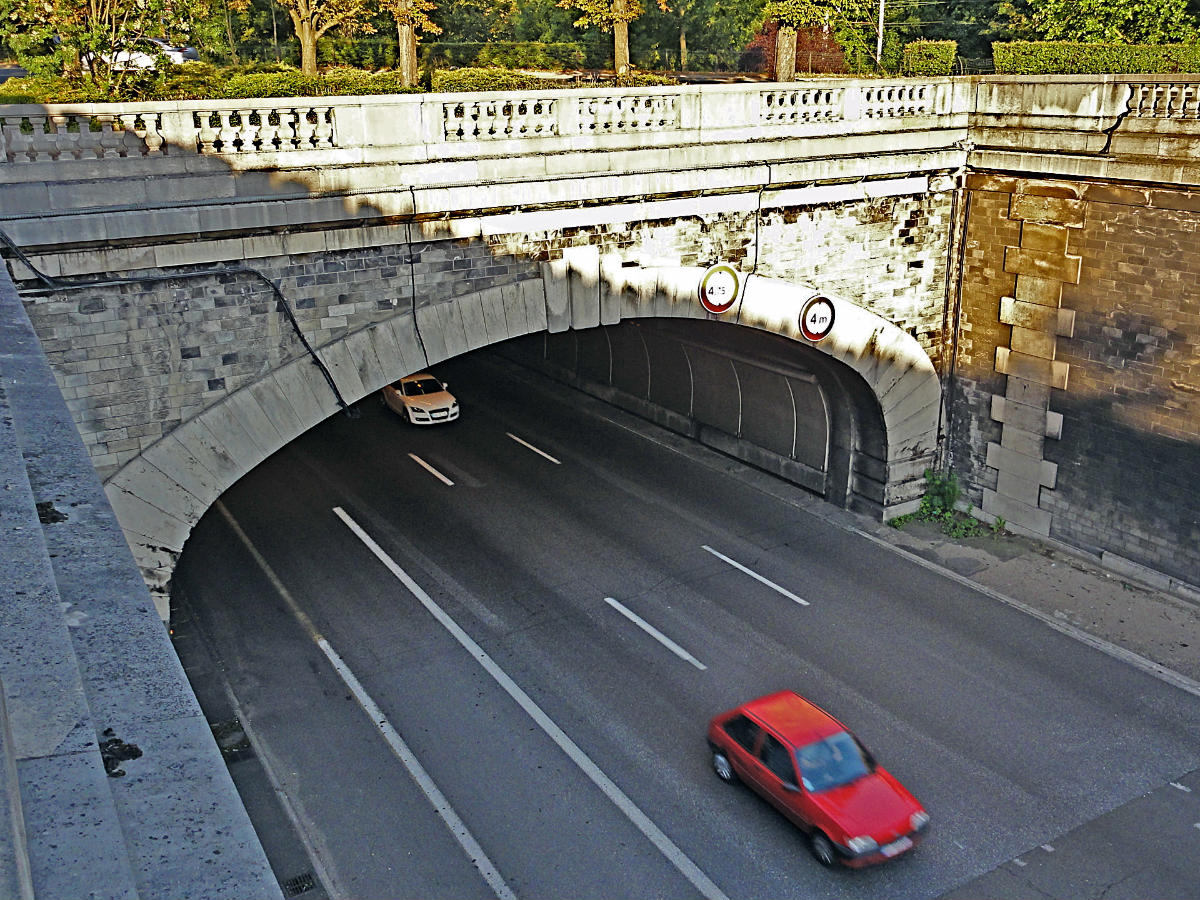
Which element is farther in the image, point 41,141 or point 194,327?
point 194,327

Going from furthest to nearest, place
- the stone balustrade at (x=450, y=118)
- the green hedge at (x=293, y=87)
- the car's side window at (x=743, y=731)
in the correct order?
the green hedge at (x=293, y=87) → the car's side window at (x=743, y=731) → the stone balustrade at (x=450, y=118)

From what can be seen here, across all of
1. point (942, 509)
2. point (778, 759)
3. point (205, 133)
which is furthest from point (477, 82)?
point (778, 759)

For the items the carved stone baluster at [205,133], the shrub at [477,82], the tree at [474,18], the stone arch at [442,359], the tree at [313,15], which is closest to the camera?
the carved stone baluster at [205,133]

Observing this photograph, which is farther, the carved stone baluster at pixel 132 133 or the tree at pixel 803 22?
the tree at pixel 803 22

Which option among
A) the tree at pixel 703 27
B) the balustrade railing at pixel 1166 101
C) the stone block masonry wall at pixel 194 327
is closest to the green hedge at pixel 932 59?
the balustrade railing at pixel 1166 101

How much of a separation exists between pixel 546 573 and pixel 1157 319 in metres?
11.8

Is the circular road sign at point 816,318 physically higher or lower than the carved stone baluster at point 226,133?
lower

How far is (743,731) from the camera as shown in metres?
14.8

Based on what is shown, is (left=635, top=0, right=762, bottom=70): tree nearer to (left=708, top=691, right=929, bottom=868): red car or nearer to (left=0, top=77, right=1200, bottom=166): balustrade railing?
(left=0, top=77, right=1200, bottom=166): balustrade railing

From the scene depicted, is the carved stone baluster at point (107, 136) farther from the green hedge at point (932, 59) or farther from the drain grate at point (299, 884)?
the green hedge at point (932, 59)

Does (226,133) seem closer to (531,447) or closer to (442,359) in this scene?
(442,359)

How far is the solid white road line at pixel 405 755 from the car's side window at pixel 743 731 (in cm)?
360

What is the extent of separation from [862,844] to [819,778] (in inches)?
39.5

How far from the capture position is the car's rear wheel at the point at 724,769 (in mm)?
15008
